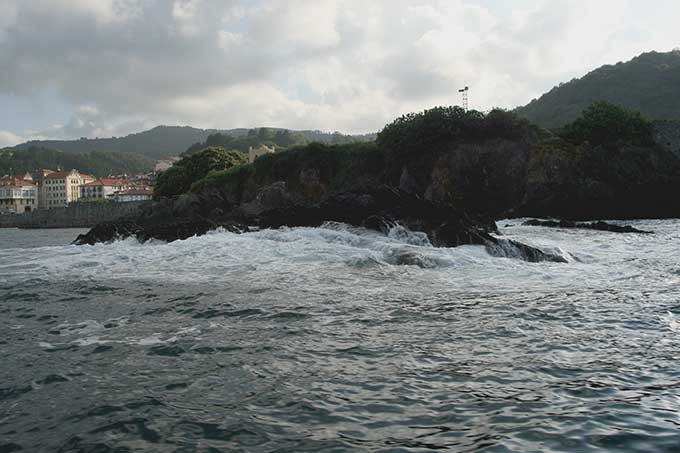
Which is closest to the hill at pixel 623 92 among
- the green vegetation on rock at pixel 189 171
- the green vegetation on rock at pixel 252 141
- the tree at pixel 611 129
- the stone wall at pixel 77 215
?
the tree at pixel 611 129

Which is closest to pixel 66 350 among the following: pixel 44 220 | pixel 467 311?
pixel 467 311

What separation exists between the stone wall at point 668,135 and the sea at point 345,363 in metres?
35.7

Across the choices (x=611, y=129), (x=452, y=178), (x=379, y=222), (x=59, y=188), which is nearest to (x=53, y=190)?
(x=59, y=188)

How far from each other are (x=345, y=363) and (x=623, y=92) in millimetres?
109496

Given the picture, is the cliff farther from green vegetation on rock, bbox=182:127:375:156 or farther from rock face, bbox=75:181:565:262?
green vegetation on rock, bbox=182:127:375:156

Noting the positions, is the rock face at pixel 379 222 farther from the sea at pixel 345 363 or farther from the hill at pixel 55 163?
the hill at pixel 55 163

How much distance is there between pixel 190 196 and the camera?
4381 centimetres

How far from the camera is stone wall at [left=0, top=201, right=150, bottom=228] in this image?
80.2 metres

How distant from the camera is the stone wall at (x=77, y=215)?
263 ft

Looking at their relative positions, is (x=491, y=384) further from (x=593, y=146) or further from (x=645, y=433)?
(x=593, y=146)

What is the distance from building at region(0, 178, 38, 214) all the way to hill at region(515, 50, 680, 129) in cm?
11307

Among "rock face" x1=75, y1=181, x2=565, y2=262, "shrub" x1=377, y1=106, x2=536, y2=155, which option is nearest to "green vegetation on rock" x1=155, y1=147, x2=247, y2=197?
"shrub" x1=377, y1=106, x2=536, y2=155

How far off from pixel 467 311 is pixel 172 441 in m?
4.79

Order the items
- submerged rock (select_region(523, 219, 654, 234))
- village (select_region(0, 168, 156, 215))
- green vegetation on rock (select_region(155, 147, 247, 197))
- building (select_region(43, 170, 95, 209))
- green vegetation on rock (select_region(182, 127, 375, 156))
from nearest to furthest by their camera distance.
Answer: submerged rock (select_region(523, 219, 654, 234)), green vegetation on rock (select_region(155, 147, 247, 197)), village (select_region(0, 168, 156, 215)), building (select_region(43, 170, 95, 209)), green vegetation on rock (select_region(182, 127, 375, 156))
